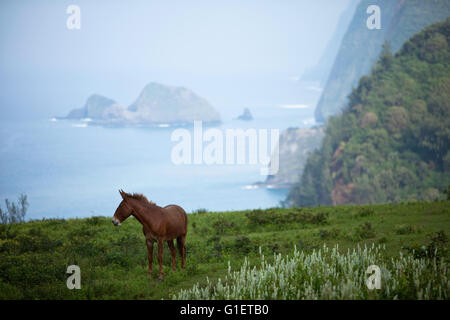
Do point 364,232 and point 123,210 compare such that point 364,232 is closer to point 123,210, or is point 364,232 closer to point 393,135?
point 123,210

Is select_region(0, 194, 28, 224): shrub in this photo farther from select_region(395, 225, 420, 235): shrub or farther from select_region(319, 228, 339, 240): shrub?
select_region(395, 225, 420, 235): shrub

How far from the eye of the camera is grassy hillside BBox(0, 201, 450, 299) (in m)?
12.9

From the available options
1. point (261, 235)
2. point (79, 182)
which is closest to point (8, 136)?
point (79, 182)

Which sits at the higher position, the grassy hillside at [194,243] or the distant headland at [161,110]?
→ the distant headland at [161,110]

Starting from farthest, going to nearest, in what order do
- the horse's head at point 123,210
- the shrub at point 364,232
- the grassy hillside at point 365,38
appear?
1. the grassy hillside at point 365,38
2. the shrub at point 364,232
3. the horse's head at point 123,210

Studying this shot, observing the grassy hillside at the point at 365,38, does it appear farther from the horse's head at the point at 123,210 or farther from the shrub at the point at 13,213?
the horse's head at the point at 123,210

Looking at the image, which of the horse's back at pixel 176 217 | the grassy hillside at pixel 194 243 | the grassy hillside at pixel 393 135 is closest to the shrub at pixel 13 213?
the grassy hillside at pixel 194 243

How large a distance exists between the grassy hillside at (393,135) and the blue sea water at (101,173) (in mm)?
14720

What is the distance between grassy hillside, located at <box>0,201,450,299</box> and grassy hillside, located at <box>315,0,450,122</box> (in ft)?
440

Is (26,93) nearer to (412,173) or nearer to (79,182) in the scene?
(79,182)

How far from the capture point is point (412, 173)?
87.4 m

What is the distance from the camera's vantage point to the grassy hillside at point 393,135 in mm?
87875

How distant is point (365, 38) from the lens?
542 feet

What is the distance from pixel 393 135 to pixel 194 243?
3268 inches
